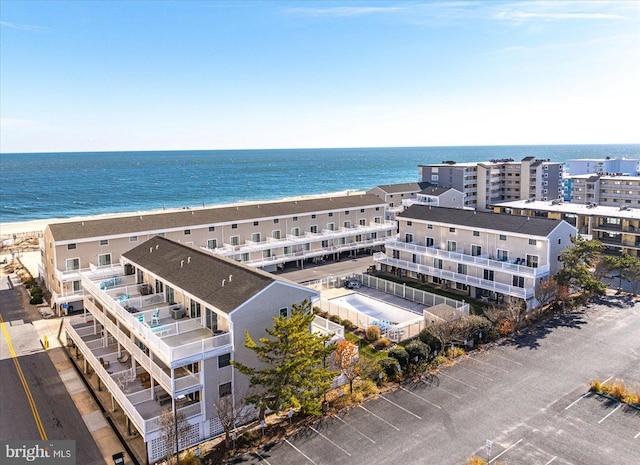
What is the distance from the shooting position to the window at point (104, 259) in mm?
47500

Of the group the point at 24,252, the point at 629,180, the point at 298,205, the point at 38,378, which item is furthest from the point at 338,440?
the point at 629,180

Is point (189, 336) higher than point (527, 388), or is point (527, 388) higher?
point (189, 336)

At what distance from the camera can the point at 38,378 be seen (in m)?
33.0

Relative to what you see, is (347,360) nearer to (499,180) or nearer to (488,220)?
(488,220)

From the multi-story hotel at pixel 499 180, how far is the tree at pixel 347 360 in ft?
231

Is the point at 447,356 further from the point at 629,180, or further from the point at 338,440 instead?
the point at 629,180

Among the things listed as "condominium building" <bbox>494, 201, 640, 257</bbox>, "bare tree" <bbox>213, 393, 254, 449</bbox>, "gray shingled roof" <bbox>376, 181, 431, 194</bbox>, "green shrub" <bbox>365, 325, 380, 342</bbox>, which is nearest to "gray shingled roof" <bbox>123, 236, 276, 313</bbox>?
"bare tree" <bbox>213, 393, 254, 449</bbox>

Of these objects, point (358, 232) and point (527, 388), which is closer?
point (527, 388)

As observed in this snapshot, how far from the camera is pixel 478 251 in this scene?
→ 4934 centimetres

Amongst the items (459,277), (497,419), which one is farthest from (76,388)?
(459,277)

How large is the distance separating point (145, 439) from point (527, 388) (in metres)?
21.9

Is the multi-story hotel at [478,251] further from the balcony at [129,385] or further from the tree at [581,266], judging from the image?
the balcony at [129,385]

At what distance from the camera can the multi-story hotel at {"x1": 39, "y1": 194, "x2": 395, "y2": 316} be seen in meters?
46.2

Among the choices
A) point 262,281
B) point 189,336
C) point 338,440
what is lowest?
point 338,440
